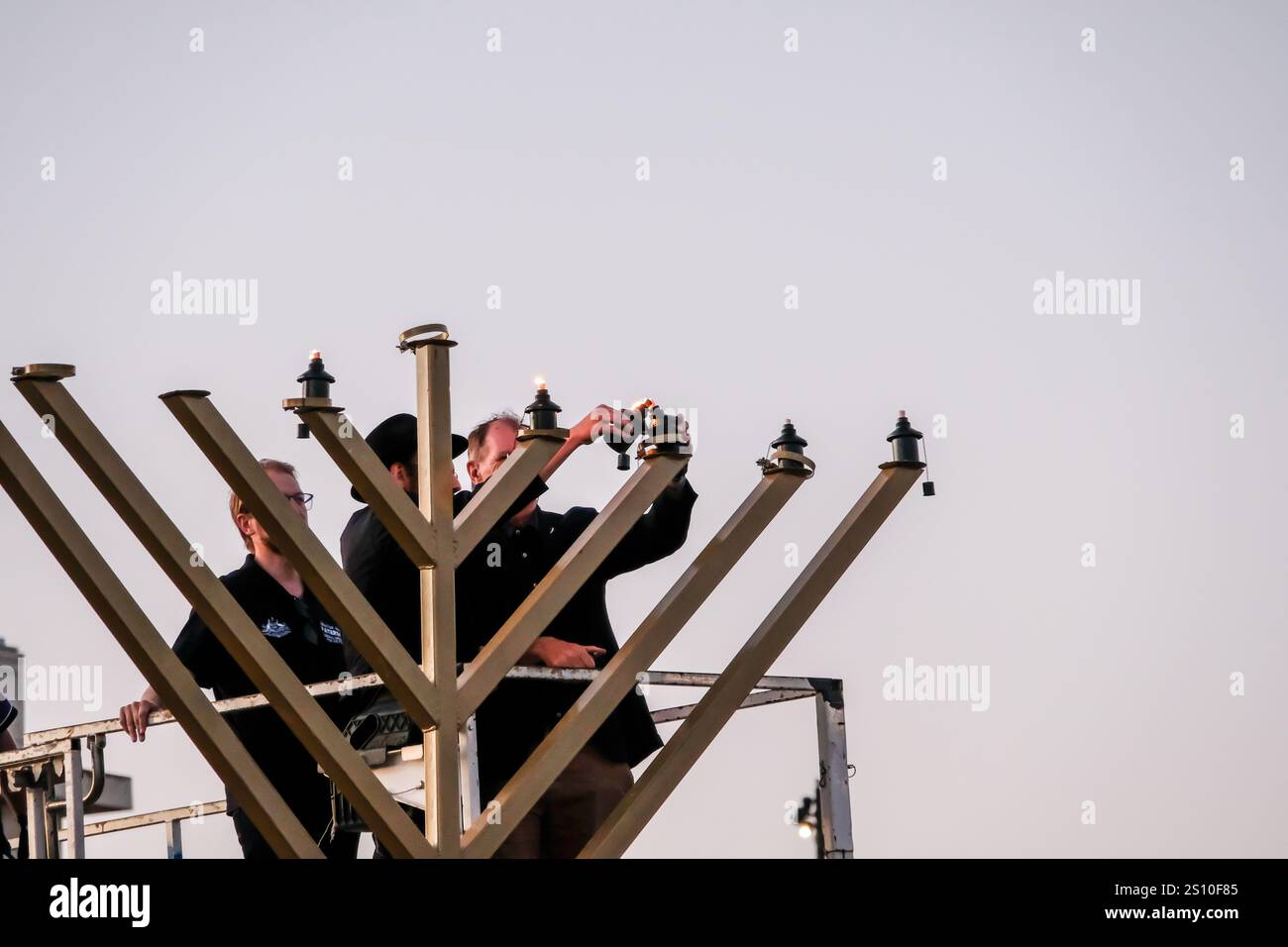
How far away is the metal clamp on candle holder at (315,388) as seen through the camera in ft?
10.2

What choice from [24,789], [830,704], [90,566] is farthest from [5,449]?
[830,704]

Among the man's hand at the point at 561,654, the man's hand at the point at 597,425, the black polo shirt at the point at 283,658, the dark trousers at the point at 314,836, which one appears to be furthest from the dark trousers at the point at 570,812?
the man's hand at the point at 597,425

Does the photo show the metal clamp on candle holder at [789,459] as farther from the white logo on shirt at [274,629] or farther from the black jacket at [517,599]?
the white logo on shirt at [274,629]

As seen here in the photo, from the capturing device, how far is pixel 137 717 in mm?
3461

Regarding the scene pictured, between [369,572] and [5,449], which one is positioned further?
[369,572]

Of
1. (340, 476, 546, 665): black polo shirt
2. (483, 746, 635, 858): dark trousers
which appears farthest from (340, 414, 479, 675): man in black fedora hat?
(483, 746, 635, 858): dark trousers

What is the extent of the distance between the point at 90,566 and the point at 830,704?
1.40 m

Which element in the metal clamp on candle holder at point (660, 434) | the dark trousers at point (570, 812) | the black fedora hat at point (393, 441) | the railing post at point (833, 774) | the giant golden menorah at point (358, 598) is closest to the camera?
the giant golden menorah at point (358, 598)

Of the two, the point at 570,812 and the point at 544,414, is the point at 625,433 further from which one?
the point at 570,812

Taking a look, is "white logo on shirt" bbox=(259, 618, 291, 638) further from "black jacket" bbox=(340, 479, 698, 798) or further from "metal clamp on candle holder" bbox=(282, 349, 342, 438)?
"metal clamp on candle holder" bbox=(282, 349, 342, 438)

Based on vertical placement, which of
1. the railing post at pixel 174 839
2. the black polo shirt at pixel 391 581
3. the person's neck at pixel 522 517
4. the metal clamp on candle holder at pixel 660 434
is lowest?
the railing post at pixel 174 839

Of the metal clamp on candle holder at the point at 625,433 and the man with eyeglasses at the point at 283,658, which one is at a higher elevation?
the metal clamp on candle holder at the point at 625,433

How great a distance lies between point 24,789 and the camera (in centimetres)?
344
